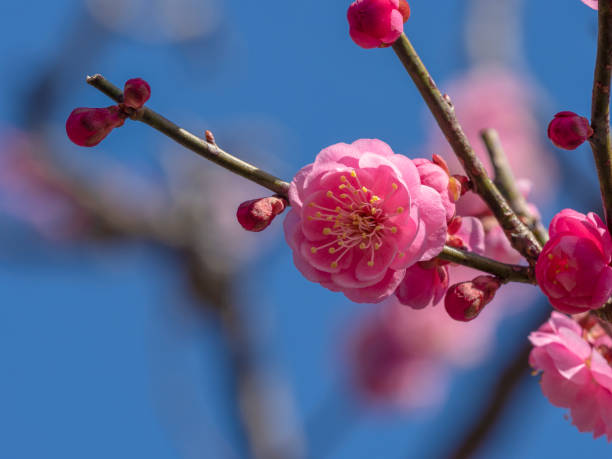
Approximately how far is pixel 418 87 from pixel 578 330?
48cm

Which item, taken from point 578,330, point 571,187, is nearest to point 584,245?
point 578,330

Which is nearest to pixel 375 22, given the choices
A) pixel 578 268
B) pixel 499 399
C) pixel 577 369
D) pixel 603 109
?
pixel 603 109

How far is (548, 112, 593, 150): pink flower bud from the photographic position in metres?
0.93

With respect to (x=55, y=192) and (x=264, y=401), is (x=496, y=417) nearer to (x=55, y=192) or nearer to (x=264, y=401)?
(x=264, y=401)

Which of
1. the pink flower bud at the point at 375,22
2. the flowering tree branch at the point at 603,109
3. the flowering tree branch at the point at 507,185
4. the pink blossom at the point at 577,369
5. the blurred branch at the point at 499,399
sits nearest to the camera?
the flowering tree branch at the point at 603,109

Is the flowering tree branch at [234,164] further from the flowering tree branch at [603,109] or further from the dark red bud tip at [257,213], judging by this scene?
the flowering tree branch at [603,109]

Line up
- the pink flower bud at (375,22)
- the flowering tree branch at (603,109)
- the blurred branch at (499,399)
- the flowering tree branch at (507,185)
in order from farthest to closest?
the blurred branch at (499,399)
the flowering tree branch at (507,185)
the pink flower bud at (375,22)
the flowering tree branch at (603,109)

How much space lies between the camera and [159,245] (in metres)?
4.72

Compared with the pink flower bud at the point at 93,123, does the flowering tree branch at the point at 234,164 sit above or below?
below

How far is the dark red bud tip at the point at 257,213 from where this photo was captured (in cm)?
96

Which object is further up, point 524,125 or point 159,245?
point 524,125

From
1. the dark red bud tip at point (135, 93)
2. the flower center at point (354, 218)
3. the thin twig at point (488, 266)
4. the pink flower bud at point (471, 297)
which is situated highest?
the dark red bud tip at point (135, 93)

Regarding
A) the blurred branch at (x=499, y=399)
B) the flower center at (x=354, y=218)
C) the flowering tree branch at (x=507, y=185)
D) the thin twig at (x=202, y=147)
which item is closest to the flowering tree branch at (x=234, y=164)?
the thin twig at (x=202, y=147)

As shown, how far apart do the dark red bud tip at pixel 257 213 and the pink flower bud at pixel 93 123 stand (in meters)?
0.21
